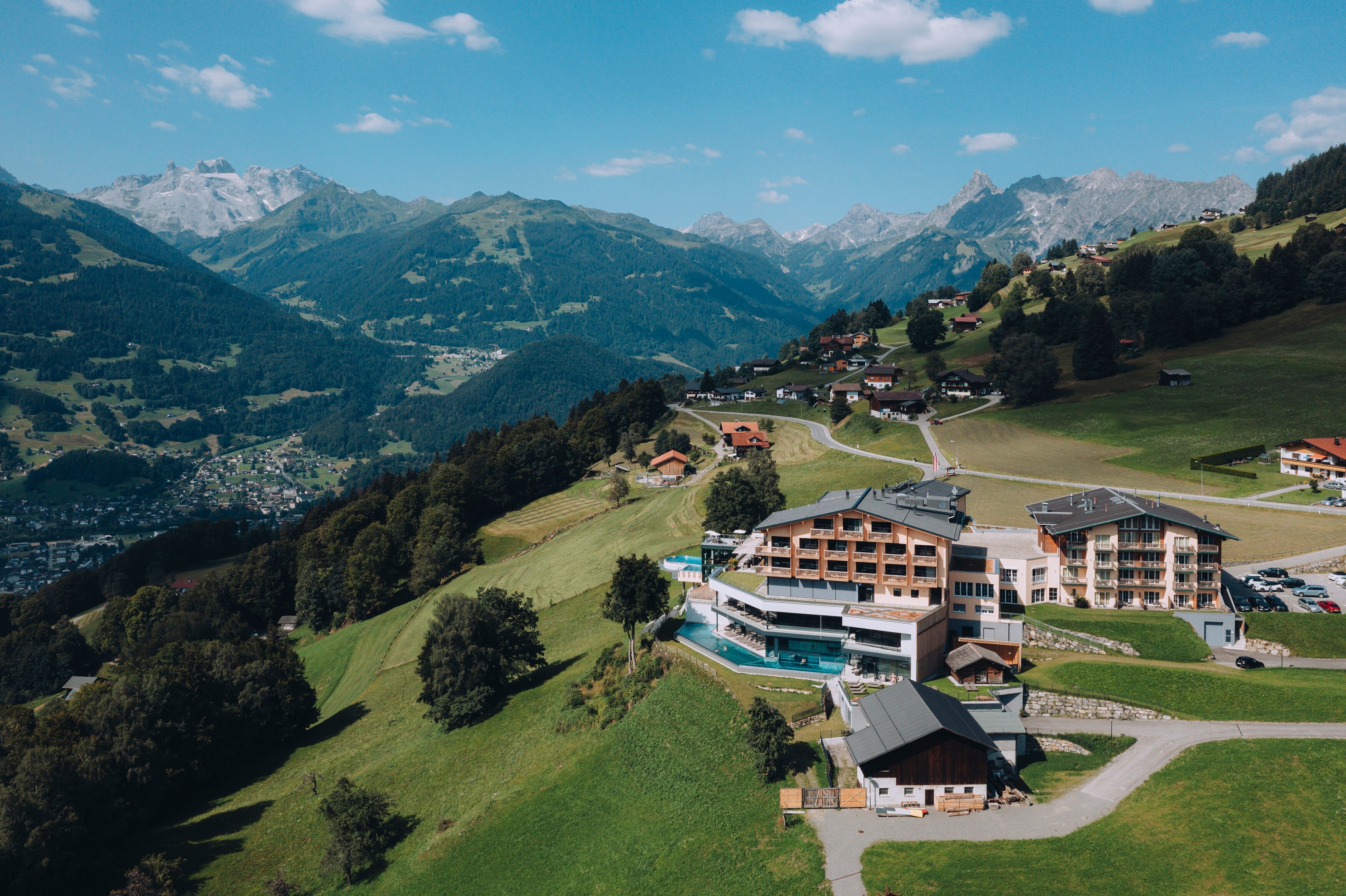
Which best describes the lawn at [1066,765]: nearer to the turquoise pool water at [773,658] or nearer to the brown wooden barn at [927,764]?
the brown wooden barn at [927,764]

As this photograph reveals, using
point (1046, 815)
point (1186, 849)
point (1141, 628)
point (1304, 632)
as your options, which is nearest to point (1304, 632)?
point (1304, 632)

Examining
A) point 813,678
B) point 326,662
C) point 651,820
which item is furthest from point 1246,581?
point 326,662

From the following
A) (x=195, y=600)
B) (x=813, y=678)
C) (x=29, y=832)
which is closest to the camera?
(x=29, y=832)

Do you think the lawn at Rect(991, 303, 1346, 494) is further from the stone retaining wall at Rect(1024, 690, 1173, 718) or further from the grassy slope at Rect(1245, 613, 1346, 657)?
the stone retaining wall at Rect(1024, 690, 1173, 718)

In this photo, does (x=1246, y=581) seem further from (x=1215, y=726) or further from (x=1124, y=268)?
(x=1124, y=268)

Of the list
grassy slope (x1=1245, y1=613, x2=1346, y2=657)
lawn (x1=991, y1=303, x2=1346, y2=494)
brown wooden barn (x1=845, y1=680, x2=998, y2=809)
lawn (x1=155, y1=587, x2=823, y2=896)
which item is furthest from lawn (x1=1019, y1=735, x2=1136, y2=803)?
lawn (x1=991, y1=303, x2=1346, y2=494)

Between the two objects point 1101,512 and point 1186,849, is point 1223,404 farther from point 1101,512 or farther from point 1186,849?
point 1186,849

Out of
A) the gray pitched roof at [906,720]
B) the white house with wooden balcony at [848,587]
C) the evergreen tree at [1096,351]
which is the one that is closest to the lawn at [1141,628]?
the white house with wooden balcony at [848,587]
